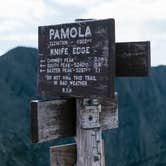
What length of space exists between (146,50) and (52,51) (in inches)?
25.5

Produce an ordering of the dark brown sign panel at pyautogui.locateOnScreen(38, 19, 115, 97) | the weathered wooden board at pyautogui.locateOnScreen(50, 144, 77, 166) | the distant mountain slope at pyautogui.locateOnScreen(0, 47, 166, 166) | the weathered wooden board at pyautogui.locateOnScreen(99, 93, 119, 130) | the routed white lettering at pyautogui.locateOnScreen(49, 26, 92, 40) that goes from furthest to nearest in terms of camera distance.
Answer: the distant mountain slope at pyautogui.locateOnScreen(0, 47, 166, 166), the weathered wooden board at pyautogui.locateOnScreen(99, 93, 119, 130), the weathered wooden board at pyautogui.locateOnScreen(50, 144, 77, 166), the routed white lettering at pyautogui.locateOnScreen(49, 26, 92, 40), the dark brown sign panel at pyautogui.locateOnScreen(38, 19, 115, 97)

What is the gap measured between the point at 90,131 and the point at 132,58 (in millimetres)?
569

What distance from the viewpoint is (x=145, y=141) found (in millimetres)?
28062

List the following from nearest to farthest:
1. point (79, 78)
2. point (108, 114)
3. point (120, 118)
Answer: point (79, 78) → point (108, 114) → point (120, 118)

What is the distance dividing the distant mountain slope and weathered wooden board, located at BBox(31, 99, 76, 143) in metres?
19.2

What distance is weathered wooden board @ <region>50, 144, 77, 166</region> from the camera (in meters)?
3.70

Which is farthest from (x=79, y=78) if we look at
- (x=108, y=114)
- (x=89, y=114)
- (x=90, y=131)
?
(x=108, y=114)

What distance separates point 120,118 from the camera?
2809 cm

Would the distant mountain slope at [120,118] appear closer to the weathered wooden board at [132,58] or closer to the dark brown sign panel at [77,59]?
the dark brown sign panel at [77,59]

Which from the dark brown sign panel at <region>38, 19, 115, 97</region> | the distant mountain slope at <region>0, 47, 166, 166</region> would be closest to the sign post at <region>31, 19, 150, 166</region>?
the dark brown sign panel at <region>38, 19, 115, 97</region>

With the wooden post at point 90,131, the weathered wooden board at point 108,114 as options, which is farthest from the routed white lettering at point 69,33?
the weathered wooden board at point 108,114

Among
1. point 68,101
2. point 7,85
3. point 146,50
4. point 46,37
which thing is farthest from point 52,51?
point 7,85

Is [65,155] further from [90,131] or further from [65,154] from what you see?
[90,131]

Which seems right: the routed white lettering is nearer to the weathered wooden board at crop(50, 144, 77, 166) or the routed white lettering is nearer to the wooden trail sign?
the wooden trail sign
